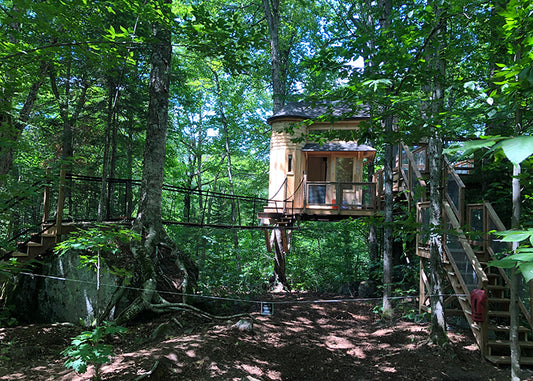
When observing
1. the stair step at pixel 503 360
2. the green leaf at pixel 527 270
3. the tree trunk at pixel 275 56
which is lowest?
the stair step at pixel 503 360

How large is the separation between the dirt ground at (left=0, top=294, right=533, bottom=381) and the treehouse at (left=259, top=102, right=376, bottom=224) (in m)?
3.87

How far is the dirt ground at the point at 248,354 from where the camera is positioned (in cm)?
417

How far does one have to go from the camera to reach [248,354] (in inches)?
198

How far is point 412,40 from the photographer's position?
444cm

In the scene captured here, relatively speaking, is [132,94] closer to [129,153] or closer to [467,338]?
[129,153]

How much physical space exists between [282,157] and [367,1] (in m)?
6.80

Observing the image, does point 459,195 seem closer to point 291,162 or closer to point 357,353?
point 357,353

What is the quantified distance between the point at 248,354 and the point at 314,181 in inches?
294

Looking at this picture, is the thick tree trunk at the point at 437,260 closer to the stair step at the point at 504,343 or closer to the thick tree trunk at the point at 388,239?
the stair step at the point at 504,343

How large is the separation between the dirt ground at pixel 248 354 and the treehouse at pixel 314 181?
12.7ft

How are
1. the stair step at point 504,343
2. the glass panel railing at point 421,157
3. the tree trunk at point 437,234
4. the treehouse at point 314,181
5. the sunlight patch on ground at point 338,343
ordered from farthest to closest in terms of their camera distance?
the treehouse at point 314,181 < the glass panel railing at point 421,157 < the sunlight patch on ground at point 338,343 < the tree trunk at point 437,234 < the stair step at point 504,343

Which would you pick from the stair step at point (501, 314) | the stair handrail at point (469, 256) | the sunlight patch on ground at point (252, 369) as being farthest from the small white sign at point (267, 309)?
the stair step at point (501, 314)

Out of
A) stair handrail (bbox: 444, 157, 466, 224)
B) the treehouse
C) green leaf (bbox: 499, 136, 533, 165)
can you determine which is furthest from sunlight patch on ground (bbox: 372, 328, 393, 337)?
green leaf (bbox: 499, 136, 533, 165)

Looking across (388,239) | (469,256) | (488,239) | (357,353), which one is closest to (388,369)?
(357,353)
